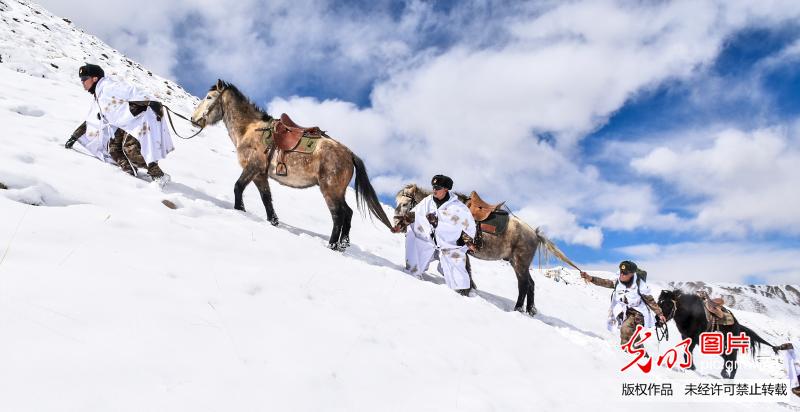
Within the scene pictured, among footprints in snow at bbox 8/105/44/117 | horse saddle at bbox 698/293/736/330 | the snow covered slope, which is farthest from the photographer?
horse saddle at bbox 698/293/736/330

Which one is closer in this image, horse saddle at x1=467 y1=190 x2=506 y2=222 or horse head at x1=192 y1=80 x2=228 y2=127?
horse head at x1=192 y1=80 x2=228 y2=127

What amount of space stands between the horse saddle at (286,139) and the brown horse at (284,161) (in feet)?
0.25

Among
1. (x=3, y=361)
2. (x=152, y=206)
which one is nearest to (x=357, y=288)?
(x=152, y=206)

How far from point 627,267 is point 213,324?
7.13 m

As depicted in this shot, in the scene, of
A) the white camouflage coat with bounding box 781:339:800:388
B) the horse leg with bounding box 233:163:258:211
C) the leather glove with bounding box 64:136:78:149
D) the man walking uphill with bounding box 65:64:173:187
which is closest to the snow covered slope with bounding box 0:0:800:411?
the leather glove with bounding box 64:136:78:149

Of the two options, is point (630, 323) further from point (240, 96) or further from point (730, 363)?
point (240, 96)

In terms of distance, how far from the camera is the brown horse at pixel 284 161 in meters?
7.12

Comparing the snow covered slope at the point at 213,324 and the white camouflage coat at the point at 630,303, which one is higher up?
the white camouflage coat at the point at 630,303

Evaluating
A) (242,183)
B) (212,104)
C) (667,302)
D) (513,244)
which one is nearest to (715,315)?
(667,302)

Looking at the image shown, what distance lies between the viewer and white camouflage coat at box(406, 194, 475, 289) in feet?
24.5

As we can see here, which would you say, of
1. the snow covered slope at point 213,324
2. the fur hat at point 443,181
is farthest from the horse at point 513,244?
the snow covered slope at point 213,324

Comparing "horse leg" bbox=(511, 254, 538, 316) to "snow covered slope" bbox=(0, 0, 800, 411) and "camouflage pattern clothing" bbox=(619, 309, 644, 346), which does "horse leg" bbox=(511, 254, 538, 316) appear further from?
"camouflage pattern clothing" bbox=(619, 309, 644, 346)

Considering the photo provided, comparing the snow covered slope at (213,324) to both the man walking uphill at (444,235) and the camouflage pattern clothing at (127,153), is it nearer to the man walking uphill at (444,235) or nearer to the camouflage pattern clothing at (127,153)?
the camouflage pattern clothing at (127,153)

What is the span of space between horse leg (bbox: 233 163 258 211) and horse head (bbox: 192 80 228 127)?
1.43m
